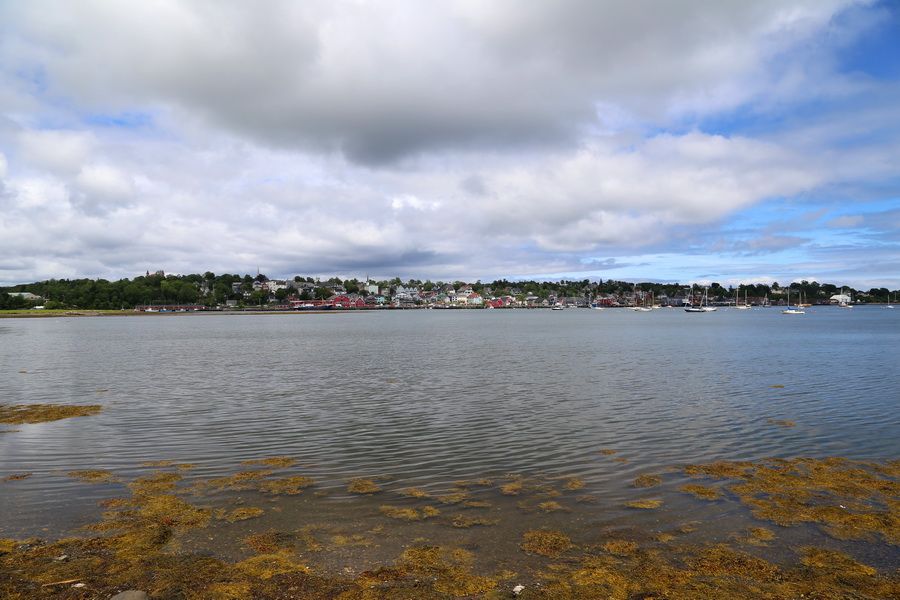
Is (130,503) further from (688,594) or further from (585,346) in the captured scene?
(585,346)

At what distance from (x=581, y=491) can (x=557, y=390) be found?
19109 mm

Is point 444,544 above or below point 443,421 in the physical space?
above

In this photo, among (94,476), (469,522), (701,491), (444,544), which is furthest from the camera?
(94,476)

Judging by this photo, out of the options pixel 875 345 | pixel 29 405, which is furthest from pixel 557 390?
pixel 875 345

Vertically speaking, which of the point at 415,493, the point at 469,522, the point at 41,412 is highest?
the point at 469,522

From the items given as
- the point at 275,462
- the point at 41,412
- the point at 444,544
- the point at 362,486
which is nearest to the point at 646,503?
the point at 444,544

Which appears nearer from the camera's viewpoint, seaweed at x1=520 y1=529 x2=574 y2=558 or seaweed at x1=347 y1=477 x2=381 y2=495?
seaweed at x1=520 y1=529 x2=574 y2=558

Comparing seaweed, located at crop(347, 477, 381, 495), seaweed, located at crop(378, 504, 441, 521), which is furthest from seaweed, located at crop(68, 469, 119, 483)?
seaweed, located at crop(378, 504, 441, 521)

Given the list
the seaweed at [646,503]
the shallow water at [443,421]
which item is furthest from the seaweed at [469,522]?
the seaweed at [646,503]

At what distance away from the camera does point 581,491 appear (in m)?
15.4

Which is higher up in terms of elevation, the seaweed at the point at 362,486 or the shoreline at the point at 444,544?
the shoreline at the point at 444,544

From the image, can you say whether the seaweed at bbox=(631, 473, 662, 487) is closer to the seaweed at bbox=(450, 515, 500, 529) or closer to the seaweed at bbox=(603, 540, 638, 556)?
the seaweed at bbox=(603, 540, 638, 556)

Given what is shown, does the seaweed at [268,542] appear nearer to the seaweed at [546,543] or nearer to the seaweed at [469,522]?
the seaweed at [469,522]

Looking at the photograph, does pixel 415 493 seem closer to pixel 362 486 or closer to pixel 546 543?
pixel 362 486
